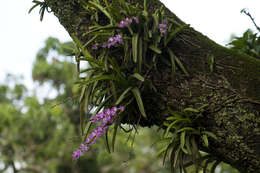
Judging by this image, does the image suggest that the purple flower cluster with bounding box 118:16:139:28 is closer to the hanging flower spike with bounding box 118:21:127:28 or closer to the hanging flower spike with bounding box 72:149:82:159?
the hanging flower spike with bounding box 118:21:127:28

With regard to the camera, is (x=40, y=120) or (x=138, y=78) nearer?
Answer: (x=138, y=78)

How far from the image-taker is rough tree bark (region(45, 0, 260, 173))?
1574 millimetres

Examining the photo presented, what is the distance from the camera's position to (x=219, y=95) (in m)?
1.64

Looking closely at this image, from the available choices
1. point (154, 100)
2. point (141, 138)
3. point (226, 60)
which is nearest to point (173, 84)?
point (154, 100)

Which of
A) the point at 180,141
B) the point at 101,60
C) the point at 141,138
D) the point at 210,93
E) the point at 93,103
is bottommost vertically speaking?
the point at 141,138

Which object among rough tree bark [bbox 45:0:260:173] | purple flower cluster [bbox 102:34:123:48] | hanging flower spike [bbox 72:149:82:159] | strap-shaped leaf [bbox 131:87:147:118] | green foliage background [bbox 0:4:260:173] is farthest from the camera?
green foliage background [bbox 0:4:260:173]

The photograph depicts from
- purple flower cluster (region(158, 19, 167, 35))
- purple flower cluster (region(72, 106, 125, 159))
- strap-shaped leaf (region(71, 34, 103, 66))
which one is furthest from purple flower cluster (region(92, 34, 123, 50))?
purple flower cluster (region(72, 106, 125, 159))

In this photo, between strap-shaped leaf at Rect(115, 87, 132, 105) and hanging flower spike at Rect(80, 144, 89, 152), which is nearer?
strap-shaped leaf at Rect(115, 87, 132, 105)

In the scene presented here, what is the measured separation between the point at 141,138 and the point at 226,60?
13.5 m

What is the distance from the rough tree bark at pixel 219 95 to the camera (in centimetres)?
157

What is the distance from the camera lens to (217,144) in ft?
5.41

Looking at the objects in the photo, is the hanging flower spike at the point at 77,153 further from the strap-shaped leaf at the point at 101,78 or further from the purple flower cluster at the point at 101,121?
the strap-shaped leaf at the point at 101,78

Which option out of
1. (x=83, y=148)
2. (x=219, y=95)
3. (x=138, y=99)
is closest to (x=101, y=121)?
(x=83, y=148)

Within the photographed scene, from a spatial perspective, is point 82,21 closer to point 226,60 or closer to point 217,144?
point 226,60
